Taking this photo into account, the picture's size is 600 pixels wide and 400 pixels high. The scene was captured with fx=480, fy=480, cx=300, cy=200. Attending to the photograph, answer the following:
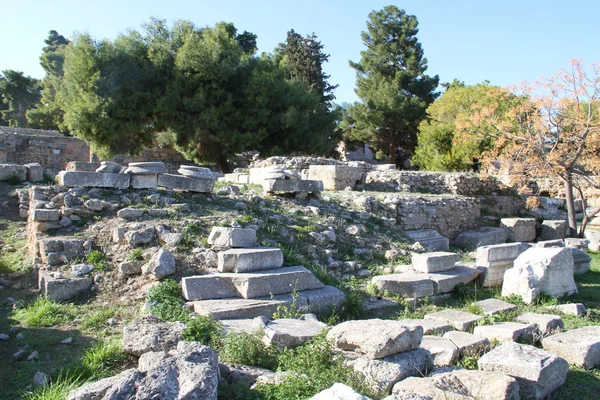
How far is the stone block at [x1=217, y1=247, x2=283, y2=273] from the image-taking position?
20.8ft

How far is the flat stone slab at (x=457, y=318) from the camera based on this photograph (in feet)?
18.7

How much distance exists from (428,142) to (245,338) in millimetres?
22754

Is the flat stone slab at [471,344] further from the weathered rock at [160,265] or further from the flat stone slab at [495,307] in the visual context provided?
the weathered rock at [160,265]

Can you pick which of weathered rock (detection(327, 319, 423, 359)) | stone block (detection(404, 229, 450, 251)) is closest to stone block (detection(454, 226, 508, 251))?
stone block (detection(404, 229, 450, 251))

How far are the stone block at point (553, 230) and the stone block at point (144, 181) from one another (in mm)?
10904

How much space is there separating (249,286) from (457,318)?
8.54 feet

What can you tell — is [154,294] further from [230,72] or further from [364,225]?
[230,72]

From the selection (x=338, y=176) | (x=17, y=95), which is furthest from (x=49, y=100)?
(x=338, y=176)

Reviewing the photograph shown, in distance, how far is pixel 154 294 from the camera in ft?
19.0

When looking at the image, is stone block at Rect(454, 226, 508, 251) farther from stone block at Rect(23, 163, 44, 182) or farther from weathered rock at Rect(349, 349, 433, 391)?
stone block at Rect(23, 163, 44, 182)

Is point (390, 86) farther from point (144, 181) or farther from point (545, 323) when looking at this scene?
point (545, 323)

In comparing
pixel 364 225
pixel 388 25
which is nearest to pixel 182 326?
pixel 364 225

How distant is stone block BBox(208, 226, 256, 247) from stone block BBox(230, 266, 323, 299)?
64 cm

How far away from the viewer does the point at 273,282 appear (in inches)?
244
